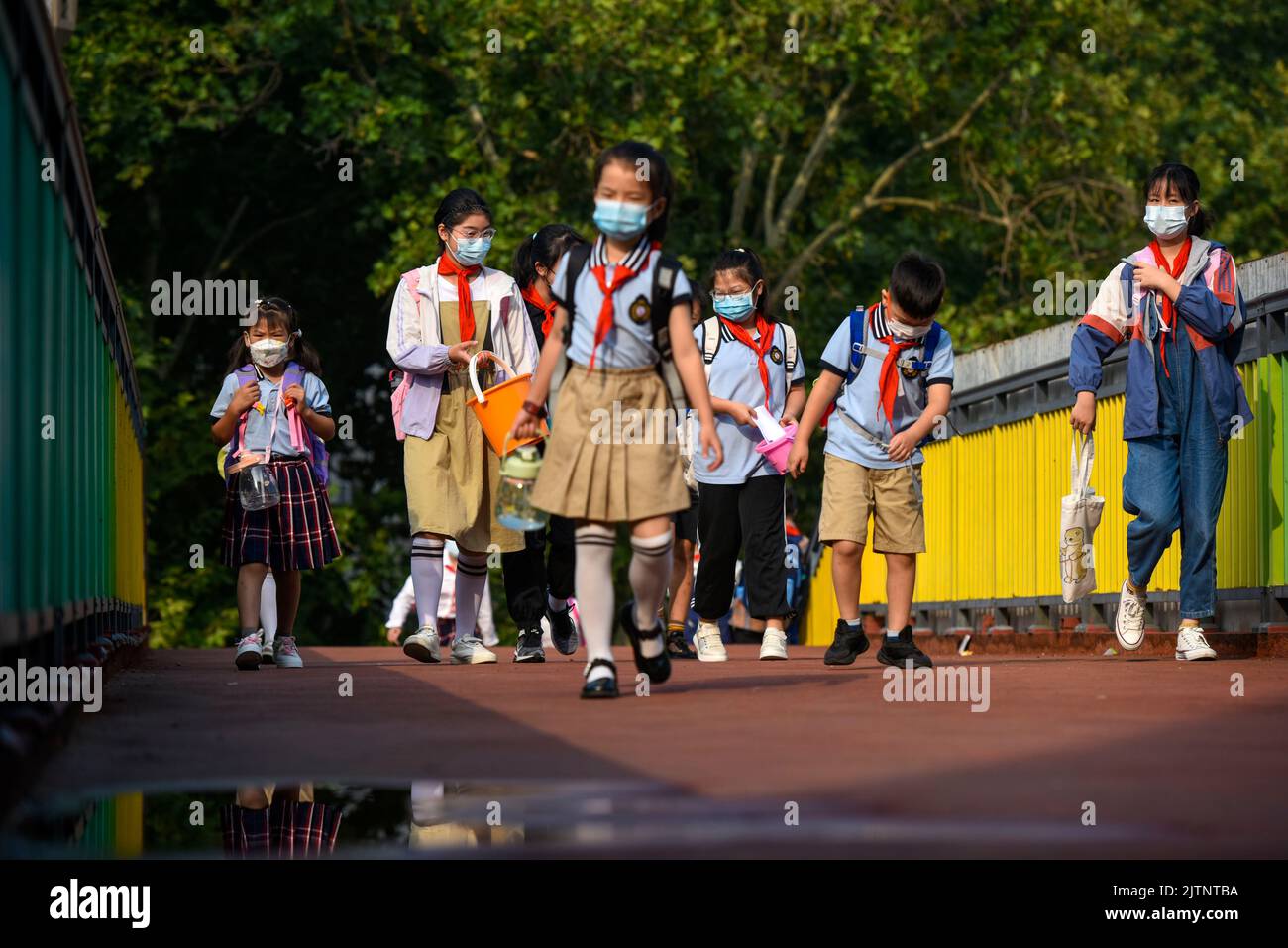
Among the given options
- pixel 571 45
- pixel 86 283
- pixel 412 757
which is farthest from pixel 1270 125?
pixel 412 757

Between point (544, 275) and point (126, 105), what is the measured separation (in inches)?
637

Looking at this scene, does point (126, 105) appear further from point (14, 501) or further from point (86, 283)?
point (14, 501)

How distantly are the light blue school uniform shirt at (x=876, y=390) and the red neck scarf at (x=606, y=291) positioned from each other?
2.42 meters

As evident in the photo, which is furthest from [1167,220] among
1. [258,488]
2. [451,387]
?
[258,488]

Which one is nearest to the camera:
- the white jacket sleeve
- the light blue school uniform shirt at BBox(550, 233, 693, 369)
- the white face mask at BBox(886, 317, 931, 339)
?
the light blue school uniform shirt at BBox(550, 233, 693, 369)

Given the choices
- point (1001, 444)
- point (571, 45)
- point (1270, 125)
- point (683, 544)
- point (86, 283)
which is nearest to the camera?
point (86, 283)

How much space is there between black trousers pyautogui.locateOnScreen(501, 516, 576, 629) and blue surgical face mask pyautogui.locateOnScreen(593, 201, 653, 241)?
10.9 ft

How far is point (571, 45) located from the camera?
25.4m

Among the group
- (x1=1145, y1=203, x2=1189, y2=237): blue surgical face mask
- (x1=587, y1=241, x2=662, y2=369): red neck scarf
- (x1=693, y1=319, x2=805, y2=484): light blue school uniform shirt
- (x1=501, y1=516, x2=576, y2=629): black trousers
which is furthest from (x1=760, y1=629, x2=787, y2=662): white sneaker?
(x1=587, y1=241, x2=662, y2=369): red neck scarf

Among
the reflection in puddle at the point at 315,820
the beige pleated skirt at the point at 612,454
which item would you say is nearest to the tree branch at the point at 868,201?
the beige pleated skirt at the point at 612,454

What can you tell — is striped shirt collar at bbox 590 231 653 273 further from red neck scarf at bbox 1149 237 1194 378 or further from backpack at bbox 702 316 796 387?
backpack at bbox 702 316 796 387

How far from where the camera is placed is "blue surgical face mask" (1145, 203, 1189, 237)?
10469 mm

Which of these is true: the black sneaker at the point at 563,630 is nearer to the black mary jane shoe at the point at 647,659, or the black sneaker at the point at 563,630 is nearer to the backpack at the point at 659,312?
the black mary jane shoe at the point at 647,659

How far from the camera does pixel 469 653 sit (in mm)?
10828
